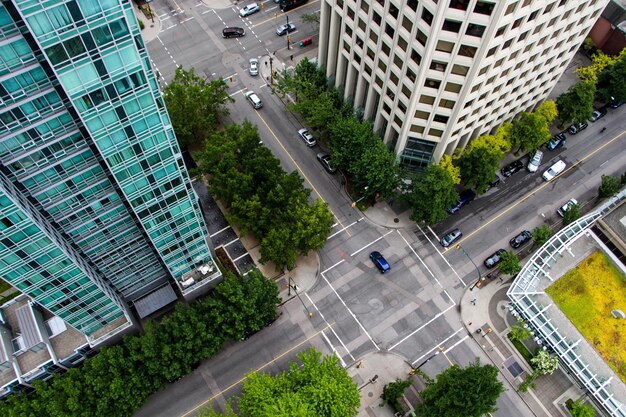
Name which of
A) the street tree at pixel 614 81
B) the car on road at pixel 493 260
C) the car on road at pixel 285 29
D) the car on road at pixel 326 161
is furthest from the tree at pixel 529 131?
the car on road at pixel 285 29

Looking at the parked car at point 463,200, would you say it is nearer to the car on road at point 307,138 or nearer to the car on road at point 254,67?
the car on road at point 307,138

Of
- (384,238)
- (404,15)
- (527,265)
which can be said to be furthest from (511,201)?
(404,15)

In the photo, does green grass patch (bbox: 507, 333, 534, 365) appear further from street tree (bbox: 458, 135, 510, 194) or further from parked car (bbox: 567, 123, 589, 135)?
parked car (bbox: 567, 123, 589, 135)

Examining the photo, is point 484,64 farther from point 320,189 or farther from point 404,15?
point 320,189

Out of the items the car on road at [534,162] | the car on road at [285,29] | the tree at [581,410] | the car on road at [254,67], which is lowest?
the tree at [581,410]

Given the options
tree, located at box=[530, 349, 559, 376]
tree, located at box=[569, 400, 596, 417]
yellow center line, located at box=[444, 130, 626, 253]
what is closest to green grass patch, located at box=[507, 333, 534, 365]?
tree, located at box=[530, 349, 559, 376]

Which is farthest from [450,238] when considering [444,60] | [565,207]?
[444,60]

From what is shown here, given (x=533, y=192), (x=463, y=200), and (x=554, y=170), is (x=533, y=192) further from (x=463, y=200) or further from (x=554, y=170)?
(x=463, y=200)
